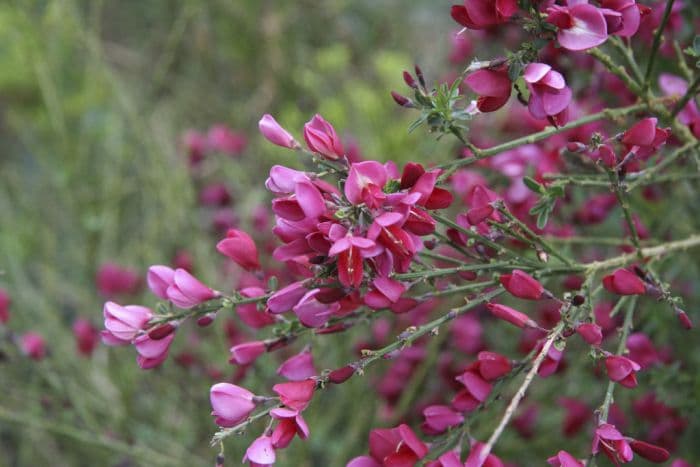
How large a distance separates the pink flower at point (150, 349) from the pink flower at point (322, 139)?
24 centimetres

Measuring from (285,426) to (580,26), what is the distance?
42 centimetres

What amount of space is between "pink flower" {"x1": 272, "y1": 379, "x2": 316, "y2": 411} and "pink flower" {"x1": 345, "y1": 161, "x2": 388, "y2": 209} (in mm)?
175

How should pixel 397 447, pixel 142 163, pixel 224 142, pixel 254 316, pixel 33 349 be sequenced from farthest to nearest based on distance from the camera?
1. pixel 142 163
2. pixel 224 142
3. pixel 33 349
4. pixel 254 316
5. pixel 397 447

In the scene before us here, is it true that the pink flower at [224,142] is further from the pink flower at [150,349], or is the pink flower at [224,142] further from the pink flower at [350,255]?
the pink flower at [350,255]

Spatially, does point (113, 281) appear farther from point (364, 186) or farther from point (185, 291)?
point (364, 186)

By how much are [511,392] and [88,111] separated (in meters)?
1.50

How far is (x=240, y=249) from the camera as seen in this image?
2.55ft

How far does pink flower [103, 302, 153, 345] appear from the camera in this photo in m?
0.72

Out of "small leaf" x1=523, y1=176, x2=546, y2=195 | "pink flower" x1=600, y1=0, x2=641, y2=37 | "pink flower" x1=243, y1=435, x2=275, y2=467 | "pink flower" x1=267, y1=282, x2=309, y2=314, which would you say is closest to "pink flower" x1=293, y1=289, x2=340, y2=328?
"pink flower" x1=267, y1=282, x2=309, y2=314

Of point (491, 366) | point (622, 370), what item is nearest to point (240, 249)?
point (491, 366)

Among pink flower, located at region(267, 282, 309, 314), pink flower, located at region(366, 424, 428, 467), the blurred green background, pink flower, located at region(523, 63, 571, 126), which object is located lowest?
the blurred green background

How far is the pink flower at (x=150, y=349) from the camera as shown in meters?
0.73

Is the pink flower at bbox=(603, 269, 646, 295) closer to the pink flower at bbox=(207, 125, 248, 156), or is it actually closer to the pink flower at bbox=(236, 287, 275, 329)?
the pink flower at bbox=(236, 287, 275, 329)

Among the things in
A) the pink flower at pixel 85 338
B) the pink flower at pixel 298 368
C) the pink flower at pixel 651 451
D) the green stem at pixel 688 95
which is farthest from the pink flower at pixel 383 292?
the pink flower at pixel 85 338
